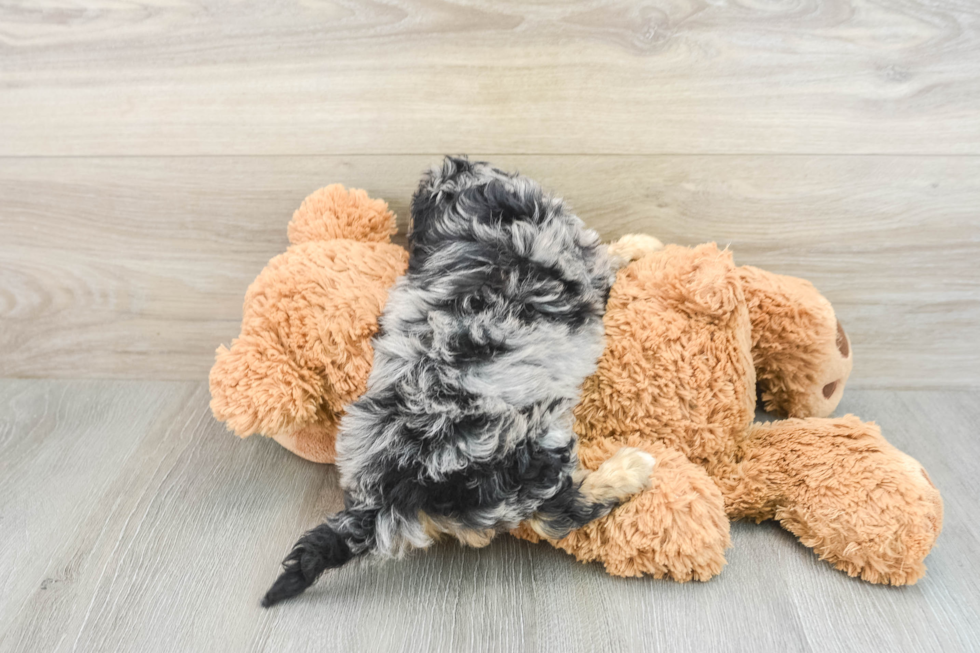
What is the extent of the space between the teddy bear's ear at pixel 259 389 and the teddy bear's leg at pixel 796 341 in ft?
1.70

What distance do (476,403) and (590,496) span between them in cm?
15

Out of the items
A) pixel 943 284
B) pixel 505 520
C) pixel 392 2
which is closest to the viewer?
pixel 505 520

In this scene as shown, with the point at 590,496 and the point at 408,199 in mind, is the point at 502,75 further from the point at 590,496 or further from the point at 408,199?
the point at 590,496

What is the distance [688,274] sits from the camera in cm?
67

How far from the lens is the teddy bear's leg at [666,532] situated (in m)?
0.61

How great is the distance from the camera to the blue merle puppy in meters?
0.59

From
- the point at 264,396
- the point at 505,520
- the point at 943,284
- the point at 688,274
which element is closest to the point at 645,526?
the point at 505,520

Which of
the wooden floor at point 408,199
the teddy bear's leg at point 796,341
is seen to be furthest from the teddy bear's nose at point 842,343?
the wooden floor at point 408,199

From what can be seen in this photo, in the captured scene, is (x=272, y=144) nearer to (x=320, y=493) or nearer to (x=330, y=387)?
(x=330, y=387)

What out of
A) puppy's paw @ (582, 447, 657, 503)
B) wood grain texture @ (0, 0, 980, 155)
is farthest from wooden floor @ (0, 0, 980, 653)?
puppy's paw @ (582, 447, 657, 503)

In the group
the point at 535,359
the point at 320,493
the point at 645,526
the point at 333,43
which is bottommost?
the point at 320,493

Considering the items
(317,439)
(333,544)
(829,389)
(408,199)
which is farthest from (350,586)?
(829,389)

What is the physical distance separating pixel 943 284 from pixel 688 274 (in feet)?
1.51

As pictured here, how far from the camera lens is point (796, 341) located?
0.74m
